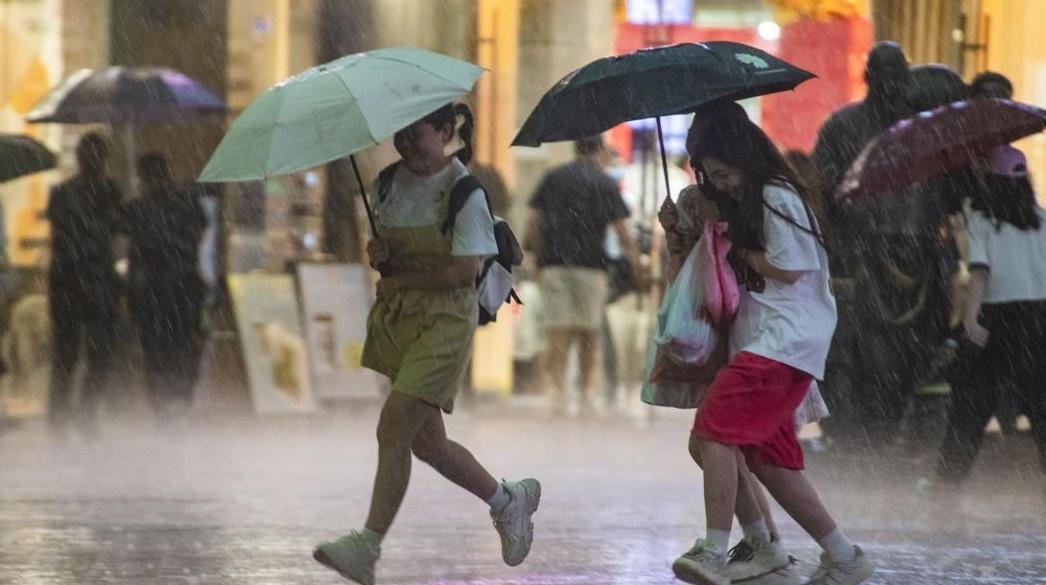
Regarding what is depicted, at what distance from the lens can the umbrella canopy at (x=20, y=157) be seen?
1220 centimetres

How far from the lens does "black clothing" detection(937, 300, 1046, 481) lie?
407 inches

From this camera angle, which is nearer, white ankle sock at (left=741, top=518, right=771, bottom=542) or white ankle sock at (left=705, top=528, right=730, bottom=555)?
white ankle sock at (left=705, top=528, right=730, bottom=555)

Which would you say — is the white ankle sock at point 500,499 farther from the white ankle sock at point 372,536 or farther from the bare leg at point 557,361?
the bare leg at point 557,361

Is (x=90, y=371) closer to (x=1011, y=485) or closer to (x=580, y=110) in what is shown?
(x=1011, y=485)

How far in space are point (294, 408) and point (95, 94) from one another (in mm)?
2574

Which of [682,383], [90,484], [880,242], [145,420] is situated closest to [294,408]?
[145,420]

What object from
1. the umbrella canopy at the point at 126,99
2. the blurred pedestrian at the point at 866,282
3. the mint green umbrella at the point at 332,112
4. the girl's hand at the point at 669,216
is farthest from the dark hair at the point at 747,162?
the umbrella canopy at the point at 126,99

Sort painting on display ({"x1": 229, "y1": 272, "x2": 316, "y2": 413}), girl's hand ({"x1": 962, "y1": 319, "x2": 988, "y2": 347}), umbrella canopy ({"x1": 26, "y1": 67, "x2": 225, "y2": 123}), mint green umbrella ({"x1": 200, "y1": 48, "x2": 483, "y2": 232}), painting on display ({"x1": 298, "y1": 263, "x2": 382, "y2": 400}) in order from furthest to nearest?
painting on display ({"x1": 298, "y1": 263, "x2": 382, "y2": 400}) → painting on display ({"x1": 229, "y1": 272, "x2": 316, "y2": 413}) → umbrella canopy ({"x1": 26, "y1": 67, "x2": 225, "y2": 123}) → girl's hand ({"x1": 962, "y1": 319, "x2": 988, "y2": 347}) → mint green umbrella ({"x1": 200, "y1": 48, "x2": 483, "y2": 232})

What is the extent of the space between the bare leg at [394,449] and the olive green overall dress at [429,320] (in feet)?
0.15

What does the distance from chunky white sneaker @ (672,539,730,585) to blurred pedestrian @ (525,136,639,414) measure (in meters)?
8.01

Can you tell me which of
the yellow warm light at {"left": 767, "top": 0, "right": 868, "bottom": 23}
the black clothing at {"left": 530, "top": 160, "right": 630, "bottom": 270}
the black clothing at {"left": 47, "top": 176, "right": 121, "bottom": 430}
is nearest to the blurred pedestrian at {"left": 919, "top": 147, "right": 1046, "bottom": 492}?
the black clothing at {"left": 530, "top": 160, "right": 630, "bottom": 270}

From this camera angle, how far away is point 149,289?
14.1 m

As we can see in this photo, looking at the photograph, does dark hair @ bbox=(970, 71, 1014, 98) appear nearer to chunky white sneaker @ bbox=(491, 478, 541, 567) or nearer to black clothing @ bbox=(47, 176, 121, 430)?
chunky white sneaker @ bbox=(491, 478, 541, 567)

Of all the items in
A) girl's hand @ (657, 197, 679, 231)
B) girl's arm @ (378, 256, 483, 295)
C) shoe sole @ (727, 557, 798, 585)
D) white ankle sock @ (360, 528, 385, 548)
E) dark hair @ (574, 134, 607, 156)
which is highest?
girl's hand @ (657, 197, 679, 231)
